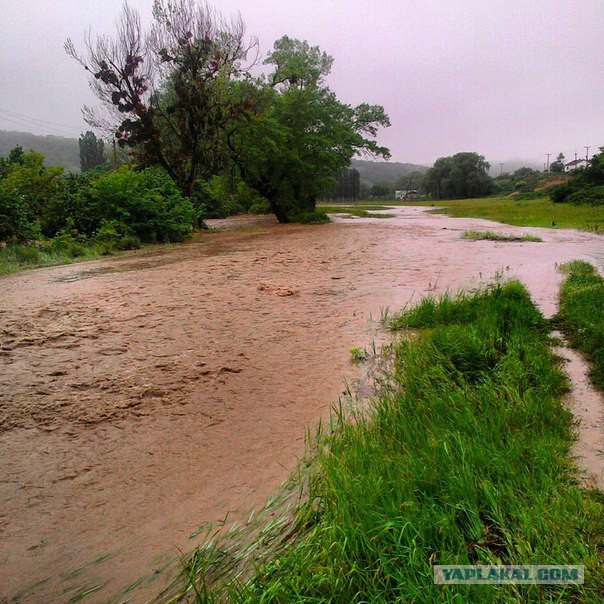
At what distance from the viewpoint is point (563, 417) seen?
2287mm

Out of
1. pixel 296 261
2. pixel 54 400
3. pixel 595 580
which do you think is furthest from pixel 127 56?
pixel 595 580

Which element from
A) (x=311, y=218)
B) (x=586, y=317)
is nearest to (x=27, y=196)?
(x=311, y=218)

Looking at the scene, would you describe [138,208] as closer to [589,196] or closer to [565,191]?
[589,196]

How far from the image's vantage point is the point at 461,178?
72812 mm

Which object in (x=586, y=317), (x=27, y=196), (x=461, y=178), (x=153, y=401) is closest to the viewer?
(x=153, y=401)

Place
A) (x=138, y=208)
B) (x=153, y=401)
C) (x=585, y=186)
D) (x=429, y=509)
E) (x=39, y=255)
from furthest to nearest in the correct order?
1. (x=585, y=186)
2. (x=138, y=208)
3. (x=39, y=255)
4. (x=153, y=401)
5. (x=429, y=509)

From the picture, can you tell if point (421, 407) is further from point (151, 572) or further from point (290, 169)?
point (290, 169)

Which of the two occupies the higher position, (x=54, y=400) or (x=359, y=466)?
(x=359, y=466)

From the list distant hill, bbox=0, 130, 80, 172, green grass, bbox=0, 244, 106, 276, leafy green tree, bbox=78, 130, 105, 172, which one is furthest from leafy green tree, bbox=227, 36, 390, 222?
distant hill, bbox=0, 130, 80, 172

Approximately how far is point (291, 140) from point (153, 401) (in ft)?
70.3

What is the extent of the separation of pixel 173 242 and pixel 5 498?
13.4m

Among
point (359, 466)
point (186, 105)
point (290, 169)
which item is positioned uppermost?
point (186, 105)

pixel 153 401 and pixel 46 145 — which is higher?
pixel 46 145

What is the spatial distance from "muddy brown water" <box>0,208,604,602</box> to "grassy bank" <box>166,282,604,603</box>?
0.26 metres
